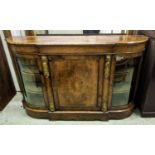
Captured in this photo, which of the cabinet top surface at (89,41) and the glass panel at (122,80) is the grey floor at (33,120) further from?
the cabinet top surface at (89,41)

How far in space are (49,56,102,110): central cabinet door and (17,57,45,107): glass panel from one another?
0.63 ft

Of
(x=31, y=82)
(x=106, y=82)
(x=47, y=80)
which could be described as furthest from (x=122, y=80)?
(x=31, y=82)

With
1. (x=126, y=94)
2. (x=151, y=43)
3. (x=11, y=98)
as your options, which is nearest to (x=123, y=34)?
(x=151, y=43)

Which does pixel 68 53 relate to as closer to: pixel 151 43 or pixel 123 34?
pixel 123 34

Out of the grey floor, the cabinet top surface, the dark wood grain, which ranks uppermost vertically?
the cabinet top surface

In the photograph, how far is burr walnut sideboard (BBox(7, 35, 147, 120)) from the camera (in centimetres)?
147

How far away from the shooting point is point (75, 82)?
1.64 meters

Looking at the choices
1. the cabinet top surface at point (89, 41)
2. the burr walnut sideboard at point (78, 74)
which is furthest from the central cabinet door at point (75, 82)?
the cabinet top surface at point (89, 41)

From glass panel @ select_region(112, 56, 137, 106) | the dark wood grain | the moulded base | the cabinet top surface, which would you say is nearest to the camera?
the cabinet top surface

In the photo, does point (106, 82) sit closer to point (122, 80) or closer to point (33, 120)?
point (122, 80)

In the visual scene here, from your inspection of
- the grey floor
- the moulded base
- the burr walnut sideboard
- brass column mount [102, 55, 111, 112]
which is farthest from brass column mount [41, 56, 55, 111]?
brass column mount [102, 55, 111, 112]

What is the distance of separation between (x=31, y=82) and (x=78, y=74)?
60cm

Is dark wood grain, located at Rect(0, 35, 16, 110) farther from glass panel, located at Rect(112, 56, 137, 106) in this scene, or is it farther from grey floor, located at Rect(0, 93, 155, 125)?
glass panel, located at Rect(112, 56, 137, 106)

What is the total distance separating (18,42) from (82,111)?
1068 millimetres
